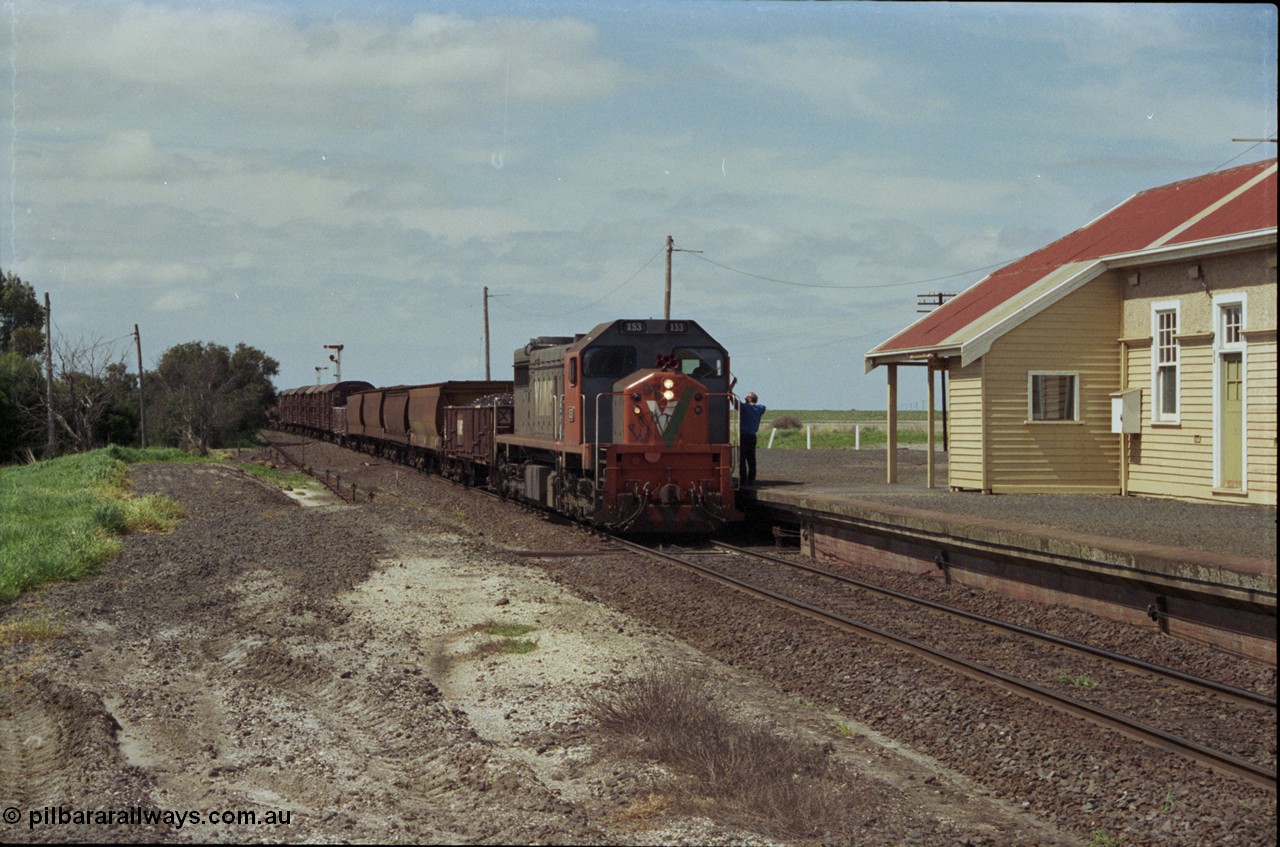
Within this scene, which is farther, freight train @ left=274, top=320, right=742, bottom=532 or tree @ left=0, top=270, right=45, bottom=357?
tree @ left=0, top=270, right=45, bottom=357

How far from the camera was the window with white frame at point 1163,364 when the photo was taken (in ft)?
57.5

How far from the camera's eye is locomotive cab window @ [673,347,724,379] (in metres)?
18.5

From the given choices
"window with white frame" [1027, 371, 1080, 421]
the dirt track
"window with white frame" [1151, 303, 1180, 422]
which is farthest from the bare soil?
"window with white frame" [1151, 303, 1180, 422]

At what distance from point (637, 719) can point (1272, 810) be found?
3.72 meters

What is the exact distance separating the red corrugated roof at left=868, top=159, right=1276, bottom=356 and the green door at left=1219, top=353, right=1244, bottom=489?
1822mm

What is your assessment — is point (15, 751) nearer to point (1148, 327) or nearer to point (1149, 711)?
point (1149, 711)

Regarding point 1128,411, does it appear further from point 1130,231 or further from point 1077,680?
point 1077,680

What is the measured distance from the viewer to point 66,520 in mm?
19000

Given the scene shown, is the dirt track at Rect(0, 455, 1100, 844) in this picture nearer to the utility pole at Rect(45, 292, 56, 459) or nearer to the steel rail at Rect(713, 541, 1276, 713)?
the steel rail at Rect(713, 541, 1276, 713)

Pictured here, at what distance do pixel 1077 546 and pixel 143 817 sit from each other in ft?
29.3

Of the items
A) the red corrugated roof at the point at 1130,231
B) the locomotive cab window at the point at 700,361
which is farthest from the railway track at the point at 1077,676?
the red corrugated roof at the point at 1130,231

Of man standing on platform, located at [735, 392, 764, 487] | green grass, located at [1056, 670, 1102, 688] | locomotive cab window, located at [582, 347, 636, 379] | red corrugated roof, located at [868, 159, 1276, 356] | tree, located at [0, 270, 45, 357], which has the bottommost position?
green grass, located at [1056, 670, 1102, 688]

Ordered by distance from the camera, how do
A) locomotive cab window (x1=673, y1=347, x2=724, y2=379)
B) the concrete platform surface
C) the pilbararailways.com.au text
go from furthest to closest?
locomotive cab window (x1=673, y1=347, x2=724, y2=379) → the concrete platform surface → the pilbararailways.com.au text

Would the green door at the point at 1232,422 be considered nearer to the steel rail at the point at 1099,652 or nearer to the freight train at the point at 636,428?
the steel rail at the point at 1099,652
